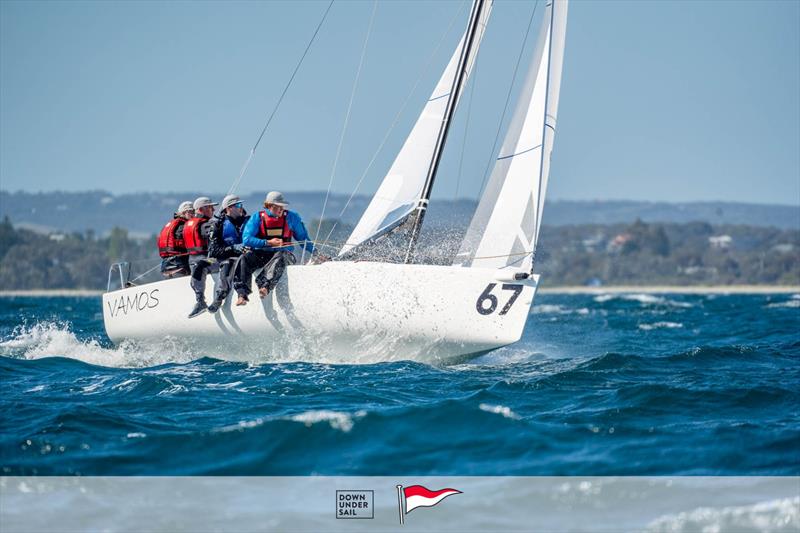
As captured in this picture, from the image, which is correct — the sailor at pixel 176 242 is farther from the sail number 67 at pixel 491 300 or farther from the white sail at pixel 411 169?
the sail number 67 at pixel 491 300

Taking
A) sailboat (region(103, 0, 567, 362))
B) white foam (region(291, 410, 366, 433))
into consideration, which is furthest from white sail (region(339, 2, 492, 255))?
white foam (region(291, 410, 366, 433))

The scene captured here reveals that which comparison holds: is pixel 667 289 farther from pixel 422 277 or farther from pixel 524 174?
pixel 422 277

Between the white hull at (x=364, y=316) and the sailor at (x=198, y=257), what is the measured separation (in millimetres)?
85

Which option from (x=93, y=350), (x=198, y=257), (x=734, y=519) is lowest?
(x=734, y=519)

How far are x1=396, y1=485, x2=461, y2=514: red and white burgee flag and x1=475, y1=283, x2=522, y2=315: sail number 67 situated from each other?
3184 mm

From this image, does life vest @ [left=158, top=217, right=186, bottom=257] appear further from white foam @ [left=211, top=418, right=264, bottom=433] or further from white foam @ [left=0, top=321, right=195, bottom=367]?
white foam @ [left=211, top=418, right=264, bottom=433]

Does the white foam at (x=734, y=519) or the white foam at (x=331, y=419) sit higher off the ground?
the white foam at (x=331, y=419)

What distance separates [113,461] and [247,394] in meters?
1.87

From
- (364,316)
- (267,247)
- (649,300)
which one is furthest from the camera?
(649,300)

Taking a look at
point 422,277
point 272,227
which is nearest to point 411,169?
point 272,227

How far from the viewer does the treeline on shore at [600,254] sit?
24844 mm

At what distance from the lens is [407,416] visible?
6.27 meters

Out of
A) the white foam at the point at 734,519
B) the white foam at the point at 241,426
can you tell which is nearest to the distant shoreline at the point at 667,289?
the white foam at the point at 241,426

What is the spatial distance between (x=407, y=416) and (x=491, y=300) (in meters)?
2.05
